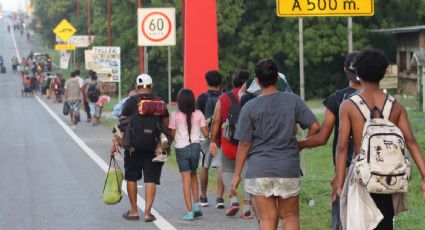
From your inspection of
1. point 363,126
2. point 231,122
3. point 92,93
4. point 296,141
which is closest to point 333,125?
point 296,141

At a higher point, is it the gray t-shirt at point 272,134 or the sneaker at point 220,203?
the gray t-shirt at point 272,134

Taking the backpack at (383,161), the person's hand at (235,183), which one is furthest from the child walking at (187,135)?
the backpack at (383,161)

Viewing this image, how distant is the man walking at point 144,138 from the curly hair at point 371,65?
490cm

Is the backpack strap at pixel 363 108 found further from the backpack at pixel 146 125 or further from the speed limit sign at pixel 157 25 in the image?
the speed limit sign at pixel 157 25

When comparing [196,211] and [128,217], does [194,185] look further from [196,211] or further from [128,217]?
[128,217]

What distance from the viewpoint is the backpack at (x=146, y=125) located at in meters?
12.0

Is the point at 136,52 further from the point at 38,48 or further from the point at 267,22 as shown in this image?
the point at 38,48

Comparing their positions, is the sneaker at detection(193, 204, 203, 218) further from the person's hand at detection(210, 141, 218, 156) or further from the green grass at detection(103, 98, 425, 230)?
the green grass at detection(103, 98, 425, 230)

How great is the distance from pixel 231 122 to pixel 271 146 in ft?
10.5

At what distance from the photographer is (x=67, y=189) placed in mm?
15594

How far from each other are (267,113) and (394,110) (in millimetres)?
1310

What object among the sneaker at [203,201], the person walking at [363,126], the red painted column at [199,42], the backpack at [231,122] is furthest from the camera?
the red painted column at [199,42]

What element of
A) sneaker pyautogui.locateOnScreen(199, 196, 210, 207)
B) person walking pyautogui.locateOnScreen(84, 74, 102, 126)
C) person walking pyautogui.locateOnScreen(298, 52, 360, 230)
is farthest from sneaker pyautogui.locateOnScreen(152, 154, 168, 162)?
person walking pyautogui.locateOnScreen(84, 74, 102, 126)

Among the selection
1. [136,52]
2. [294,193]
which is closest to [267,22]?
[136,52]
